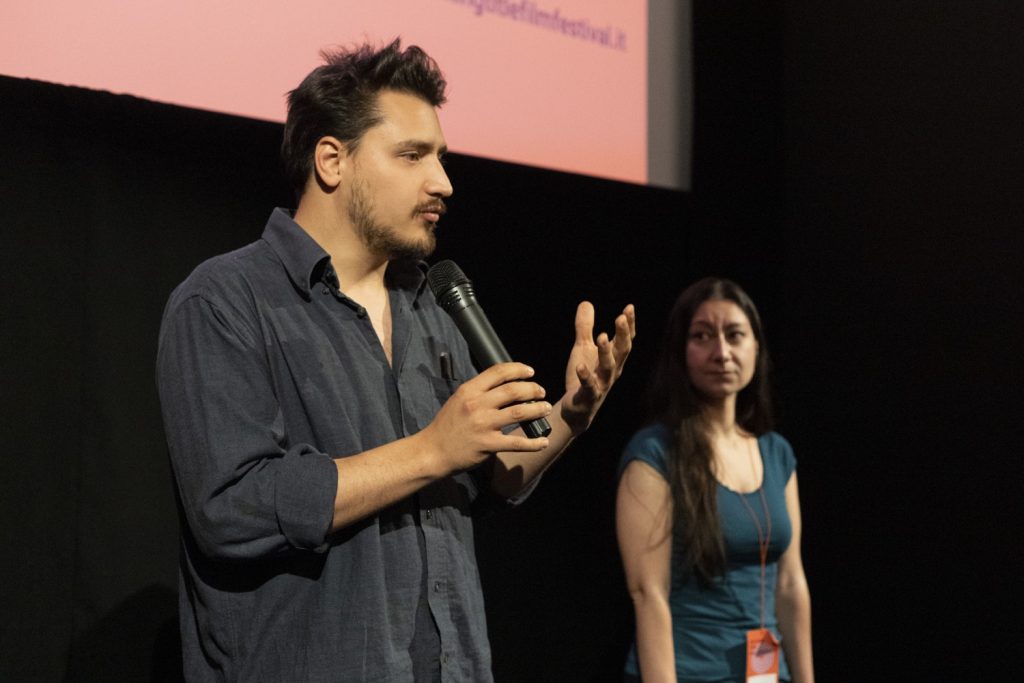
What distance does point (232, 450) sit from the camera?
140 centimetres

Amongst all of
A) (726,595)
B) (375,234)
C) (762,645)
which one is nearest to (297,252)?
(375,234)

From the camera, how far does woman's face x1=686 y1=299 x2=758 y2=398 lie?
111 inches

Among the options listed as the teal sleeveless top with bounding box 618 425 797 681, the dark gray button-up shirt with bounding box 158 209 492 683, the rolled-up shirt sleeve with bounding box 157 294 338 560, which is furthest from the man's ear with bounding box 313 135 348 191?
the teal sleeveless top with bounding box 618 425 797 681

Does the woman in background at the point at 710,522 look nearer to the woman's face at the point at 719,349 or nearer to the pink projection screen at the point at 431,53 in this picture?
the woman's face at the point at 719,349

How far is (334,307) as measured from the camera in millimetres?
1645

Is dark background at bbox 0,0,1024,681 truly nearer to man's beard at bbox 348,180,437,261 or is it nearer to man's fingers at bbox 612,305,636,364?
man's beard at bbox 348,180,437,261

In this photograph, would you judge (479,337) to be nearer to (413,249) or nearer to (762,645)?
(413,249)

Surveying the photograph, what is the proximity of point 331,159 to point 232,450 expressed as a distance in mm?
543

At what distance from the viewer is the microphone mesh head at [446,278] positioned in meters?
1.59

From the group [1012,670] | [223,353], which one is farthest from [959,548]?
[223,353]

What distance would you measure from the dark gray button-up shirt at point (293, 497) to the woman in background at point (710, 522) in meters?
1.05

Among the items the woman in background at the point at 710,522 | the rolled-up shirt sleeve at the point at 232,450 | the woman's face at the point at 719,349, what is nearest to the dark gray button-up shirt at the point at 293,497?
the rolled-up shirt sleeve at the point at 232,450

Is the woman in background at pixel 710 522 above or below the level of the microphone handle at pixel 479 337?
below

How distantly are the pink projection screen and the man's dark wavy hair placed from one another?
0.39m
